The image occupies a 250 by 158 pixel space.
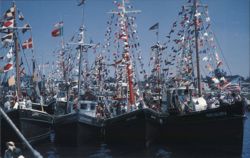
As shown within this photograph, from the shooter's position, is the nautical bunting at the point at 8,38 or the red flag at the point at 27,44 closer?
the nautical bunting at the point at 8,38

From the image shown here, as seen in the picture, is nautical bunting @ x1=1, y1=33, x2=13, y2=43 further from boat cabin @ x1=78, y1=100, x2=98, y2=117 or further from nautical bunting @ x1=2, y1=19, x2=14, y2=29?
boat cabin @ x1=78, y1=100, x2=98, y2=117

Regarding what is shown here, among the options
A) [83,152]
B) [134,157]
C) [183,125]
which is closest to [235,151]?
[183,125]

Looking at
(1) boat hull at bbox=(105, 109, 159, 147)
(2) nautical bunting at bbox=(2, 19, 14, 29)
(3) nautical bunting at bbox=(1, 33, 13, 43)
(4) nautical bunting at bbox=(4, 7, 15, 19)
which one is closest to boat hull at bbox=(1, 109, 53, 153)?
(1) boat hull at bbox=(105, 109, 159, 147)

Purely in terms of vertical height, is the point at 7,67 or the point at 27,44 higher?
the point at 27,44

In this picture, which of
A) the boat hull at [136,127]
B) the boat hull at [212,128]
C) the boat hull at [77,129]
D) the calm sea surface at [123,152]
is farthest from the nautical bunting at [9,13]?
the boat hull at [212,128]

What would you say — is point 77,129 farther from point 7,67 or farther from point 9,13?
point 9,13

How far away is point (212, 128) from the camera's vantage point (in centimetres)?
2473

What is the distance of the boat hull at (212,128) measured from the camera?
78.5 feet

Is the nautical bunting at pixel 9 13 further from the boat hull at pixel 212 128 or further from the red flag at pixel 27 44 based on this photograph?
the boat hull at pixel 212 128

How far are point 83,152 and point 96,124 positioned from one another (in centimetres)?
425

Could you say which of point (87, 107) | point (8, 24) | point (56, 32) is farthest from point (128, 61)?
point (8, 24)

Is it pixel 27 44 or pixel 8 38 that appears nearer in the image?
pixel 8 38

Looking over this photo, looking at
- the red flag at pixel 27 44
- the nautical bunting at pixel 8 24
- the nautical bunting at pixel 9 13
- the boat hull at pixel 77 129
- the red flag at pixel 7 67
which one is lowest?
the boat hull at pixel 77 129

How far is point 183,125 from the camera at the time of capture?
26.4 meters
